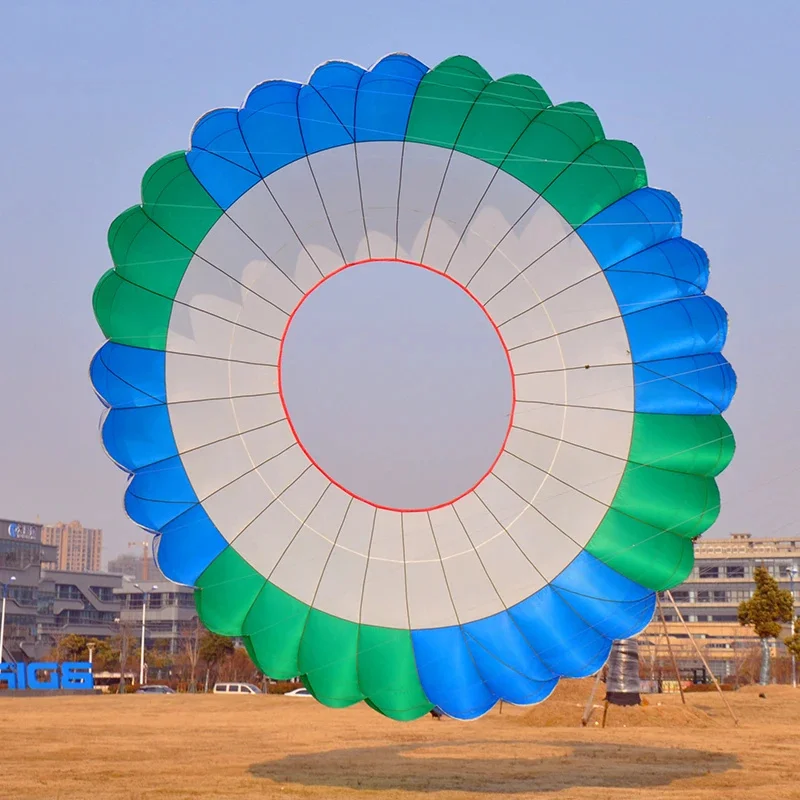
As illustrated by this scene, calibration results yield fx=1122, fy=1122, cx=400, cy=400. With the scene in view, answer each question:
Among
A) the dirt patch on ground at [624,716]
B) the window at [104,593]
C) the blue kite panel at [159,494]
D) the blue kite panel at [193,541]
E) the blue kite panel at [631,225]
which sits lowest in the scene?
the dirt patch on ground at [624,716]

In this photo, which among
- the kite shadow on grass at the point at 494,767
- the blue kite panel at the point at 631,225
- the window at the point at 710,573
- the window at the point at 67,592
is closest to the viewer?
the blue kite panel at the point at 631,225

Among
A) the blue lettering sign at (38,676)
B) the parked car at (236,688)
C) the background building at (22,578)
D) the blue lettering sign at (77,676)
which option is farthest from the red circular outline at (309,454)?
the background building at (22,578)

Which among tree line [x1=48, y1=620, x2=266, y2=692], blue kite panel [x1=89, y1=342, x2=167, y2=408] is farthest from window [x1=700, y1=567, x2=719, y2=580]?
blue kite panel [x1=89, y1=342, x2=167, y2=408]

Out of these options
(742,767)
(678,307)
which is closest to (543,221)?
(678,307)

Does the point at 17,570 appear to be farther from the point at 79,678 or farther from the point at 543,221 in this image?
the point at 543,221

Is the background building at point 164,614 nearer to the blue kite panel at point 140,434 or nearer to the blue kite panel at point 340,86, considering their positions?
the blue kite panel at point 140,434

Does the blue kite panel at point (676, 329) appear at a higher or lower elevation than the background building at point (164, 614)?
higher

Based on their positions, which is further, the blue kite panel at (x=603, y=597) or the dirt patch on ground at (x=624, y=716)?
the dirt patch on ground at (x=624, y=716)
